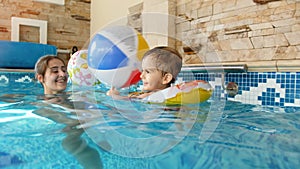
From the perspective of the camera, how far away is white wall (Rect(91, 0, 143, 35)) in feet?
19.0

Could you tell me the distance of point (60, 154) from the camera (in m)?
0.81

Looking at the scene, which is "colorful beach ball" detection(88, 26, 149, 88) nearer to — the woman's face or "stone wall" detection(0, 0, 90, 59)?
the woman's face

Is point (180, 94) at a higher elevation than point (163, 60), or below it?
below

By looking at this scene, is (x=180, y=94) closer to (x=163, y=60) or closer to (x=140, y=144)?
(x=163, y=60)

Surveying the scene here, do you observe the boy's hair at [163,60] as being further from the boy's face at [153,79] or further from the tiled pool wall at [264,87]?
the tiled pool wall at [264,87]

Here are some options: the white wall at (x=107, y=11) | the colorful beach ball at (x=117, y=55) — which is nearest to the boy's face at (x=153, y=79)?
the colorful beach ball at (x=117, y=55)

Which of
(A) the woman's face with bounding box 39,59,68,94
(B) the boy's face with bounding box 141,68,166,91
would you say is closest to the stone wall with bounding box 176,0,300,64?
(B) the boy's face with bounding box 141,68,166,91

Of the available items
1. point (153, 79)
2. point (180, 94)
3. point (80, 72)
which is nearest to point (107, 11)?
point (80, 72)

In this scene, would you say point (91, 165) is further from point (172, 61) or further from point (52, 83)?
point (52, 83)

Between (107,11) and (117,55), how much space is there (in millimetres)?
4672

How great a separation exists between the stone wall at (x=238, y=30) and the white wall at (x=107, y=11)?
64.7 inches

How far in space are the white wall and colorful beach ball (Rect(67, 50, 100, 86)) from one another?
2.19 metres

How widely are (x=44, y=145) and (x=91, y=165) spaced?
26 centimetres

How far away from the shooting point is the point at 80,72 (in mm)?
3436
